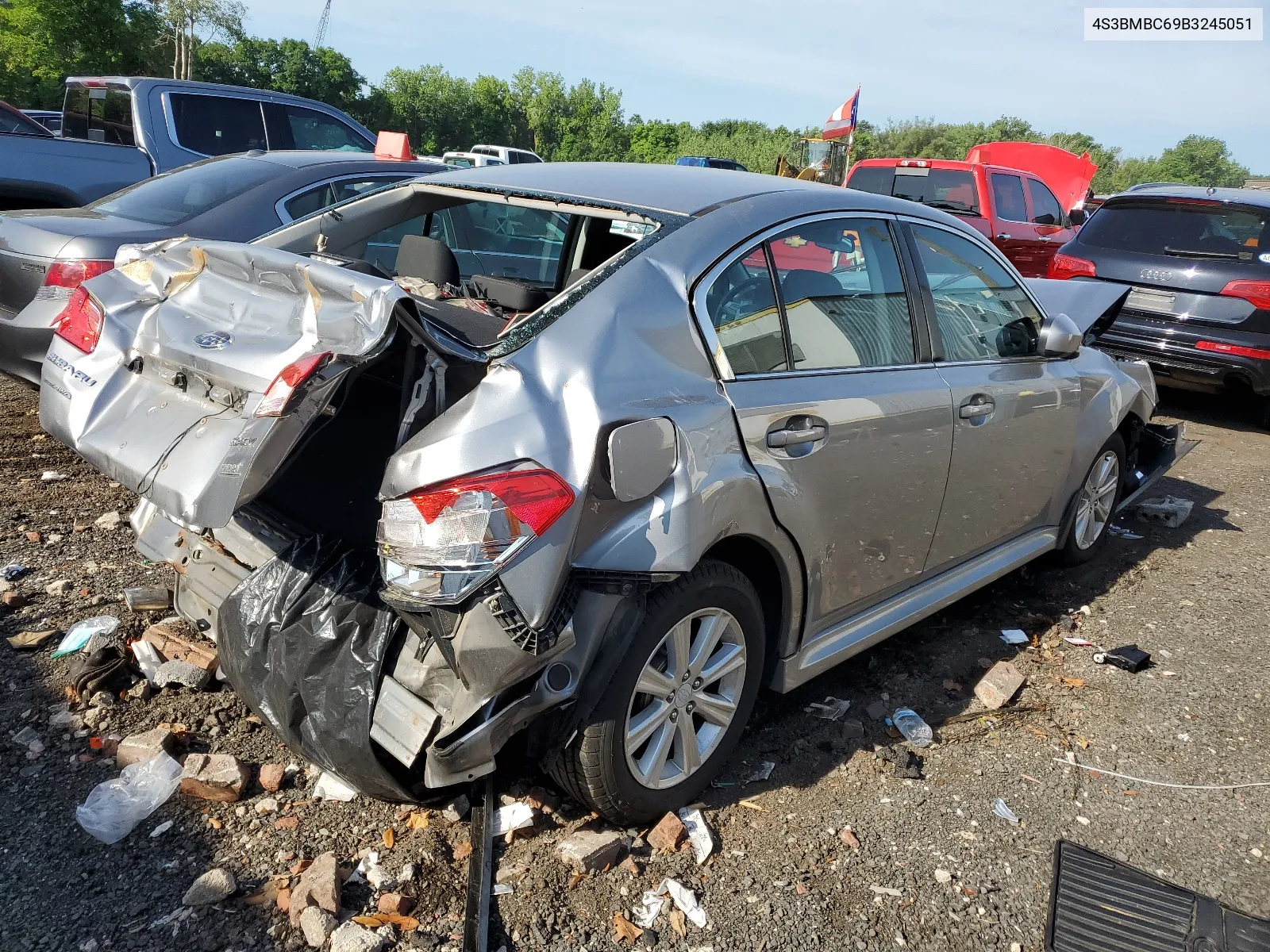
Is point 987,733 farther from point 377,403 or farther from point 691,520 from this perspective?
point 377,403

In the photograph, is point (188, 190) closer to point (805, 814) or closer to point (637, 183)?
point (637, 183)

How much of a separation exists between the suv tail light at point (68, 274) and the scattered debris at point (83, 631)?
1.95 metres

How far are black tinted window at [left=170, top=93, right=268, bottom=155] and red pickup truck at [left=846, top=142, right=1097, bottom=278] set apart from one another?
6835 mm

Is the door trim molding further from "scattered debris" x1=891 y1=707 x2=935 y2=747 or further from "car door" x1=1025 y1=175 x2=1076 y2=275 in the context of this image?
"car door" x1=1025 y1=175 x2=1076 y2=275

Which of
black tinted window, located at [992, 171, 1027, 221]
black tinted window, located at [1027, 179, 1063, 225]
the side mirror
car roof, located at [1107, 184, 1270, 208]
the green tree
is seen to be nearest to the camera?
the side mirror

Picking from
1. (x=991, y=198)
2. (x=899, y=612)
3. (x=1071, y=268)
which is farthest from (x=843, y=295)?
(x=991, y=198)

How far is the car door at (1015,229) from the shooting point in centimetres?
1121

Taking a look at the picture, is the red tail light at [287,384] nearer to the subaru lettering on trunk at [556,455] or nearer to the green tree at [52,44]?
the subaru lettering on trunk at [556,455]

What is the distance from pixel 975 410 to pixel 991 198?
8.82m

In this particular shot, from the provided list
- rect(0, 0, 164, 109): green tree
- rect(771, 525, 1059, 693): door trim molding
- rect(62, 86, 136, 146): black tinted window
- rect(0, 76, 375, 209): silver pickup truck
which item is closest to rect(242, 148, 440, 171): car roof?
rect(0, 76, 375, 209): silver pickup truck

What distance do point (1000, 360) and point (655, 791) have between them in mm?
2251

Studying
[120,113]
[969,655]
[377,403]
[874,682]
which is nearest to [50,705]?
[377,403]

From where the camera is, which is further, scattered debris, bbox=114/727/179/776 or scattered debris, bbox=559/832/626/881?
scattered debris, bbox=114/727/179/776

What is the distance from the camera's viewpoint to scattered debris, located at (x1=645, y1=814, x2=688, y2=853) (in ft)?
8.85
